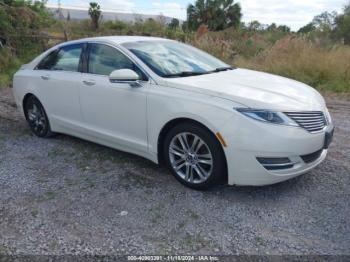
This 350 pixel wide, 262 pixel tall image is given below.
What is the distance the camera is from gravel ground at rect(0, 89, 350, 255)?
9.07ft

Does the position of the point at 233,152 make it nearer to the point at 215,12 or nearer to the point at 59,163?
the point at 59,163

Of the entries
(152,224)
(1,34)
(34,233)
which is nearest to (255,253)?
(152,224)

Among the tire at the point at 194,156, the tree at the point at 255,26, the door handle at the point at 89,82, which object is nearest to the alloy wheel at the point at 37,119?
the door handle at the point at 89,82

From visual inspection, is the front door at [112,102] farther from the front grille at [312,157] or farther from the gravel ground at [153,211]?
the front grille at [312,157]

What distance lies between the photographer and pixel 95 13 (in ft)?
106

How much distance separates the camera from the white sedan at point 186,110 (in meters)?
3.18

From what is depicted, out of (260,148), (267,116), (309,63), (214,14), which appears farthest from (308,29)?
(260,148)

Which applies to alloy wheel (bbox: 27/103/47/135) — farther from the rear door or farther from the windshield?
the windshield

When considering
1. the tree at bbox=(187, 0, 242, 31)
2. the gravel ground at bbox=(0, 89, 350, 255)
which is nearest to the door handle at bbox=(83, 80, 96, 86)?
the gravel ground at bbox=(0, 89, 350, 255)

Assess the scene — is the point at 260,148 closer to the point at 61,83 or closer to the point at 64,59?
the point at 61,83

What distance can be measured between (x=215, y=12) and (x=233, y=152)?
3153cm

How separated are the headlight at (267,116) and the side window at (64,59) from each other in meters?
2.44

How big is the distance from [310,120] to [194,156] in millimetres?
1151

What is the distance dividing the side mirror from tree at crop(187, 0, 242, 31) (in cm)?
2968
